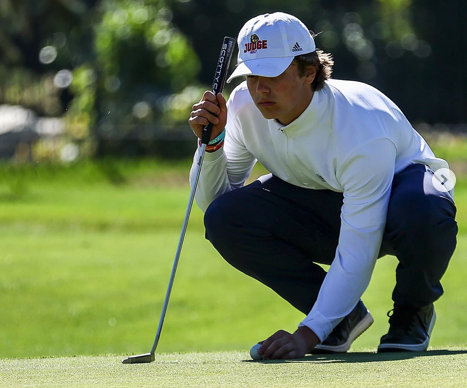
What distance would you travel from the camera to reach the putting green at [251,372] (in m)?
2.04

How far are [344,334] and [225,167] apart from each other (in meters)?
0.72

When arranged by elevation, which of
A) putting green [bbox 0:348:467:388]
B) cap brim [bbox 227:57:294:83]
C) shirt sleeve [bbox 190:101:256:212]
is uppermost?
cap brim [bbox 227:57:294:83]

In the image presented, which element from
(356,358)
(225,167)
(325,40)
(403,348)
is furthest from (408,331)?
(325,40)

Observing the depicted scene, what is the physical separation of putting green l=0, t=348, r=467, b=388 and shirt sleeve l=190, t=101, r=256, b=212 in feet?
2.44

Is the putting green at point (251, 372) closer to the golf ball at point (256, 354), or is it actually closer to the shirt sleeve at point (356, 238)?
the golf ball at point (256, 354)

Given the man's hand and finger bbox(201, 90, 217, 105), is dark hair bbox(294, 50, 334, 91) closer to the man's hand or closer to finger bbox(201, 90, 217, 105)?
finger bbox(201, 90, 217, 105)

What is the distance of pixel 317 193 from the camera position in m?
3.28

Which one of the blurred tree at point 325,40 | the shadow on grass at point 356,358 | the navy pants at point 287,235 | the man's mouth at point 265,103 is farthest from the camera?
the blurred tree at point 325,40

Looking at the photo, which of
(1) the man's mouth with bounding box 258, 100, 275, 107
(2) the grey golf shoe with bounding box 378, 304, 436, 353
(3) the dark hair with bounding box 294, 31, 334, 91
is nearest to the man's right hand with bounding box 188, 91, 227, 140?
(1) the man's mouth with bounding box 258, 100, 275, 107

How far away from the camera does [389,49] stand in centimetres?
2512

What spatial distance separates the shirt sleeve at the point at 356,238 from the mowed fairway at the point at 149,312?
15cm

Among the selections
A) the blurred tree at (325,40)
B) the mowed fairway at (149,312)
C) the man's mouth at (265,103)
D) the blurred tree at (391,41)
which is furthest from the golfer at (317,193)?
the blurred tree at (391,41)

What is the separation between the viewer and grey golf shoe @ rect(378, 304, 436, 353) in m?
3.01

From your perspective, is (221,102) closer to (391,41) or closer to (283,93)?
(283,93)
